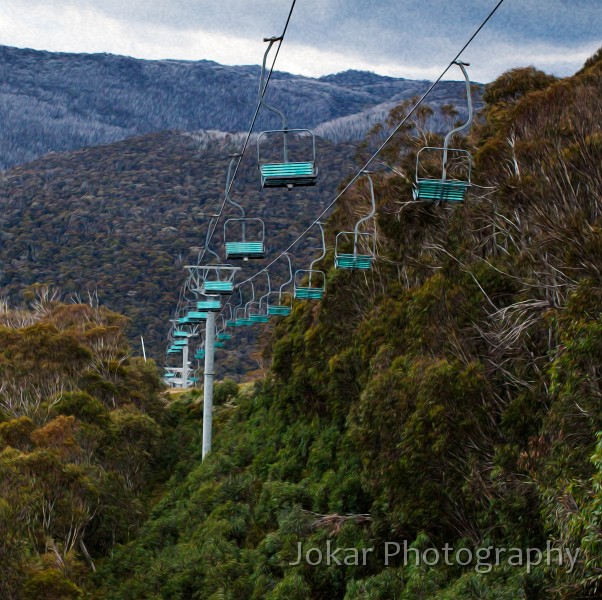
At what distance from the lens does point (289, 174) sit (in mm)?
12164

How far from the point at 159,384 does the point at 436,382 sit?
30216mm

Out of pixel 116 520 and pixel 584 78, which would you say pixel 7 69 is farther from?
pixel 584 78

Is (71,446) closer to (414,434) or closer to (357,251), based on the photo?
(357,251)

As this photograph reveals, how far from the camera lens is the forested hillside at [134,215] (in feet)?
288

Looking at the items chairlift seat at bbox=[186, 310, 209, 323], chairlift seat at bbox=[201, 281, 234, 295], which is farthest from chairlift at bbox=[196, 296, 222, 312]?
chairlift seat at bbox=[186, 310, 209, 323]

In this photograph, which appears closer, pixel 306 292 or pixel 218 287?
pixel 306 292

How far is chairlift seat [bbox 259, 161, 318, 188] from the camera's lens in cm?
1211

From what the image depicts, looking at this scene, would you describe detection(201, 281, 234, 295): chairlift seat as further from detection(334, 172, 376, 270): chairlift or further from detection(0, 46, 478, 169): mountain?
detection(0, 46, 478, 169): mountain

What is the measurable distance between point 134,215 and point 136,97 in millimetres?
62834

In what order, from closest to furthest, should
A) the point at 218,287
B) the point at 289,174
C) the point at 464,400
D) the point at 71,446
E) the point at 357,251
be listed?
the point at 289,174 < the point at 464,400 < the point at 218,287 < the point at 357,251 < the point at 71,446

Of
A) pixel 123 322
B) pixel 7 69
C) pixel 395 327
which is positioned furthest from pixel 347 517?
pixel 7 69

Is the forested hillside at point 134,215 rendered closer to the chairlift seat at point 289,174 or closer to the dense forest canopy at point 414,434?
the dense forest canopy at point 414,434

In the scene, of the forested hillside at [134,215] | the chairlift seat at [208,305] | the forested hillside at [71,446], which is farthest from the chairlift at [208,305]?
the forested hillside at [134,215]

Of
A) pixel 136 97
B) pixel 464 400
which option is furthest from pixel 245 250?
pixel 136 97
